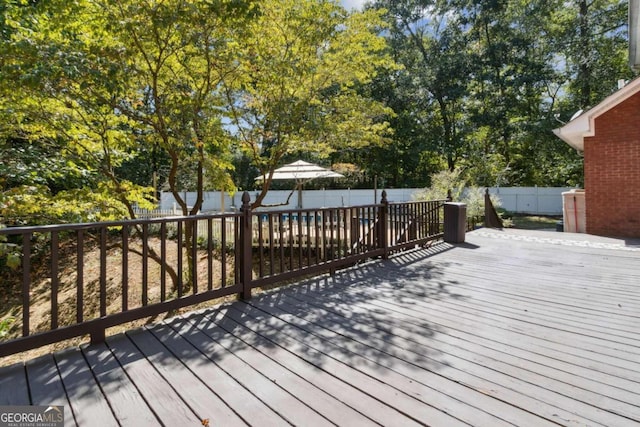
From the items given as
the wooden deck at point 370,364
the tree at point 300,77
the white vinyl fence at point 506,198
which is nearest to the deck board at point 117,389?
the wooden deck at point 370,364

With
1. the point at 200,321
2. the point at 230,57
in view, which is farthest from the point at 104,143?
the point at 200,321

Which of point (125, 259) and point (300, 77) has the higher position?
point (300, 77)

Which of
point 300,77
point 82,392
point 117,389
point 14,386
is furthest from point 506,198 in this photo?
point 14,386

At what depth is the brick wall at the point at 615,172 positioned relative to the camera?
6.93m

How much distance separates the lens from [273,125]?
5609 millimetres

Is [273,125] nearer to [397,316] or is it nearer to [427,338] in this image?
[397,316]

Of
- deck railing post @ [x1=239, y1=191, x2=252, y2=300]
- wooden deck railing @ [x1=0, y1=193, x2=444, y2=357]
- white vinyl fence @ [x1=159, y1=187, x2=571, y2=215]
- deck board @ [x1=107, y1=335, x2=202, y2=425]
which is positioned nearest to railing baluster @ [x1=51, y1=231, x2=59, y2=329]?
wooden deck railing @ [x1=0, y1=193, x2=444, y2=357]

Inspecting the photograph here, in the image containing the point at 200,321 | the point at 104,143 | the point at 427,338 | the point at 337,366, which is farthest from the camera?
the point at 104,143

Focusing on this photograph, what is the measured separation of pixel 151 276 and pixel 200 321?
20.7ft

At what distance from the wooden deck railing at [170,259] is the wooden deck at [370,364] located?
0.61 feet

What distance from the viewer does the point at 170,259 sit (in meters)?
9.30

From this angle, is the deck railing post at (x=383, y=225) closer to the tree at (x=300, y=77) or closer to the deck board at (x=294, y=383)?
the tree at (x=300, y=77)

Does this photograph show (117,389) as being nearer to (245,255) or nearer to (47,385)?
(47,385)

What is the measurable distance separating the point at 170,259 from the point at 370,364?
832cm
